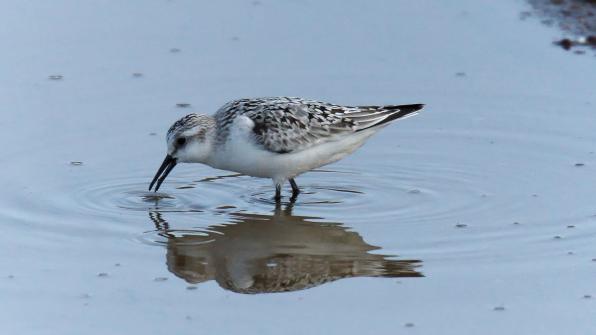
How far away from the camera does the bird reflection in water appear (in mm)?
8336

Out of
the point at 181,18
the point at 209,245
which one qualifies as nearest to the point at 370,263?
the point at 209,245

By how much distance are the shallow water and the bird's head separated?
0.82ft

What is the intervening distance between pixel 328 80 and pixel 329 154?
2.32 meters

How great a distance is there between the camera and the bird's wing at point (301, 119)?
992 cm

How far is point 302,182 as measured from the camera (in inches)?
421

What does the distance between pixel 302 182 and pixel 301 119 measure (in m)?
0.80

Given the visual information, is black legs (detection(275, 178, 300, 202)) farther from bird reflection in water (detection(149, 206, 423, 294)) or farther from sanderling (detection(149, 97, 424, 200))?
bird reflection in water (detection(149, 206, 423, 294))

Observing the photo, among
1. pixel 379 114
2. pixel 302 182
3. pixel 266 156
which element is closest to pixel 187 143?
pixel 266 156

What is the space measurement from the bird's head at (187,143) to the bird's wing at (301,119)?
0.23 m

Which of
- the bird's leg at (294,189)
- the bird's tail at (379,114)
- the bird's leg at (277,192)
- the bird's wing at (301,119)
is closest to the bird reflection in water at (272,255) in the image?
the bird's leg at (277,192)

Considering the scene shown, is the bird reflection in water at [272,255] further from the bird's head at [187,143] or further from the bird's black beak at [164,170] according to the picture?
the bird's head at [187,143]

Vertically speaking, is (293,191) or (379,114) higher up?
(379,114)

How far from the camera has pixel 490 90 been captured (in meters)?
12.1

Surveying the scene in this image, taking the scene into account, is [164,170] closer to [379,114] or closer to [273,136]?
[273,136]
